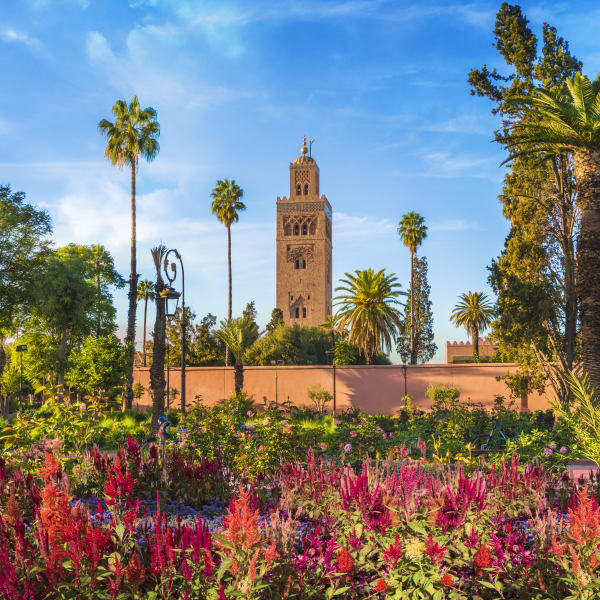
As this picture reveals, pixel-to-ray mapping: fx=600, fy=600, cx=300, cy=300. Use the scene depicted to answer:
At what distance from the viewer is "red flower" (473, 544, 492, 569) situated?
307cm

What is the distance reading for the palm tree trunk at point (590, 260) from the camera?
16125mm

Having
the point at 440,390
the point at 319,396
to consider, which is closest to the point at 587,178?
the point at 440,390

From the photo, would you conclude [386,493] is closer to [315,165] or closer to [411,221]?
[411,221]

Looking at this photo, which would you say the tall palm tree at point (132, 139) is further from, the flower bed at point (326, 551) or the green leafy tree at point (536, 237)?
the flower bed at point (326, 551)

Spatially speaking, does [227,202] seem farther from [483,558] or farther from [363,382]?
[483,558]

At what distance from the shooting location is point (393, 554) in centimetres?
304

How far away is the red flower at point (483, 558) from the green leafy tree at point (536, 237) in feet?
66.1

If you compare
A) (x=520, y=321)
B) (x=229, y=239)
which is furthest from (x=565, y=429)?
(x=229, y=239)

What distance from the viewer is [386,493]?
13.3 ft

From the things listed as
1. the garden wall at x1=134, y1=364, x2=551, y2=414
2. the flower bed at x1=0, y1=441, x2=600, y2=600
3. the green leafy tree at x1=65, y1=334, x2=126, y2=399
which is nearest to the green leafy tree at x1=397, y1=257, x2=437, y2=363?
the garden wall at x1=134, y1=364, x2=551, y2=414

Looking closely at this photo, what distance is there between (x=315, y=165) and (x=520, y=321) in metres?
63.6

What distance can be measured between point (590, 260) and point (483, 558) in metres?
15.0

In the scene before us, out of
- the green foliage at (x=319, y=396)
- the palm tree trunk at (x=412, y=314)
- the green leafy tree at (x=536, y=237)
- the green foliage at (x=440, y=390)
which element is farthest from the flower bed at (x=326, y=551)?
the palm tree trunk at (x=412, y=314)

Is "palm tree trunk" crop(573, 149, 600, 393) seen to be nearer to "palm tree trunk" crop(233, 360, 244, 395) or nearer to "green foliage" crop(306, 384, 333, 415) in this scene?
"green foliage" crop(306, 384, 333, 415)
